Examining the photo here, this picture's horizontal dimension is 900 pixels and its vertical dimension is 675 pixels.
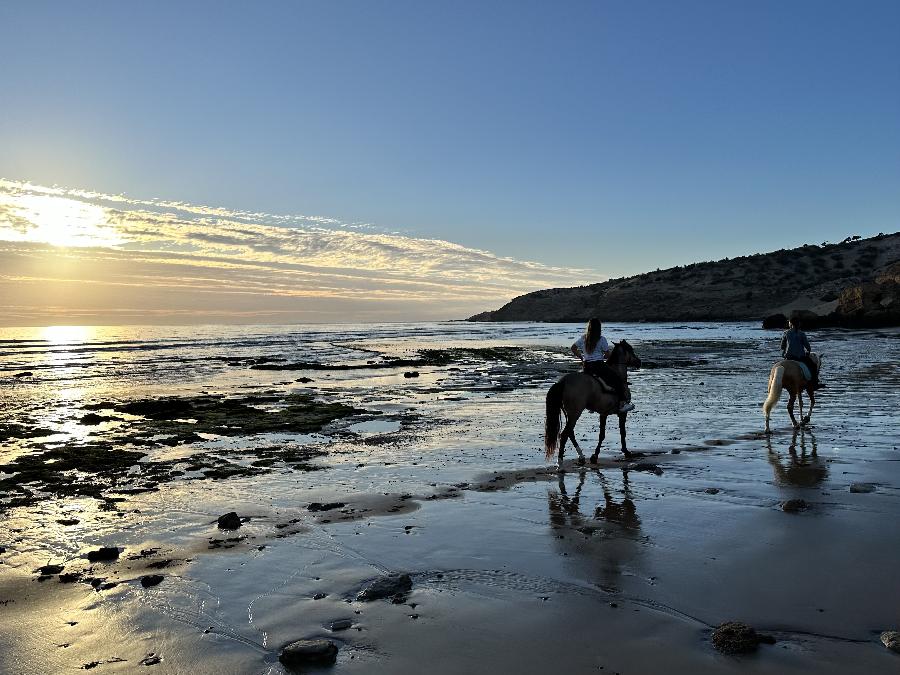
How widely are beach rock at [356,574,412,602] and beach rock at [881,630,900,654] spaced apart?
350 centimetres

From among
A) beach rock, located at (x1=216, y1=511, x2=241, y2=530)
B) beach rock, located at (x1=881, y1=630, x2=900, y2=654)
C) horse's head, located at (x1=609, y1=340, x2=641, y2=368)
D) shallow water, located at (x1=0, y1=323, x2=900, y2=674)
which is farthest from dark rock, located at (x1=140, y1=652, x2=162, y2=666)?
horse's head, located at (x1=609, y1=340, x2=641, y2=368)

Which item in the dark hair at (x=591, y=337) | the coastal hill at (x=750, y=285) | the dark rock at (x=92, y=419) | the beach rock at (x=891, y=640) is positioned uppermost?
the coastal hill at (x=750, y=285)

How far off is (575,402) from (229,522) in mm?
5910

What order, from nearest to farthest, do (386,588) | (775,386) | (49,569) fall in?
(386,588)
(49,569)
(775,386)

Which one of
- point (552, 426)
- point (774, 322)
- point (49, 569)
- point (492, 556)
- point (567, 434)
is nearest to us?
point (49, 569)

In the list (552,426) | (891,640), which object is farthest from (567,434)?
(891,640)

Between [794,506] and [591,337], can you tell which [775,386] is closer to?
[591,337]

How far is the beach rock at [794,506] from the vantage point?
724cm

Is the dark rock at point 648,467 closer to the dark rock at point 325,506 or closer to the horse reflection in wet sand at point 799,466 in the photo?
the horse reflection in wet sand at point 799,466

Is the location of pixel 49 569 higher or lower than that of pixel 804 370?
lower

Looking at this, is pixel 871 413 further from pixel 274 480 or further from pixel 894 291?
pixel 894 291

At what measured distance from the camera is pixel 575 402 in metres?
10.6

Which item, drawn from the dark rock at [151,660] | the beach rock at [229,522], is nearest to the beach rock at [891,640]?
the dark rock at [151,660]

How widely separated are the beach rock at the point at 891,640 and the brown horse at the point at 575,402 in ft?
19.2
